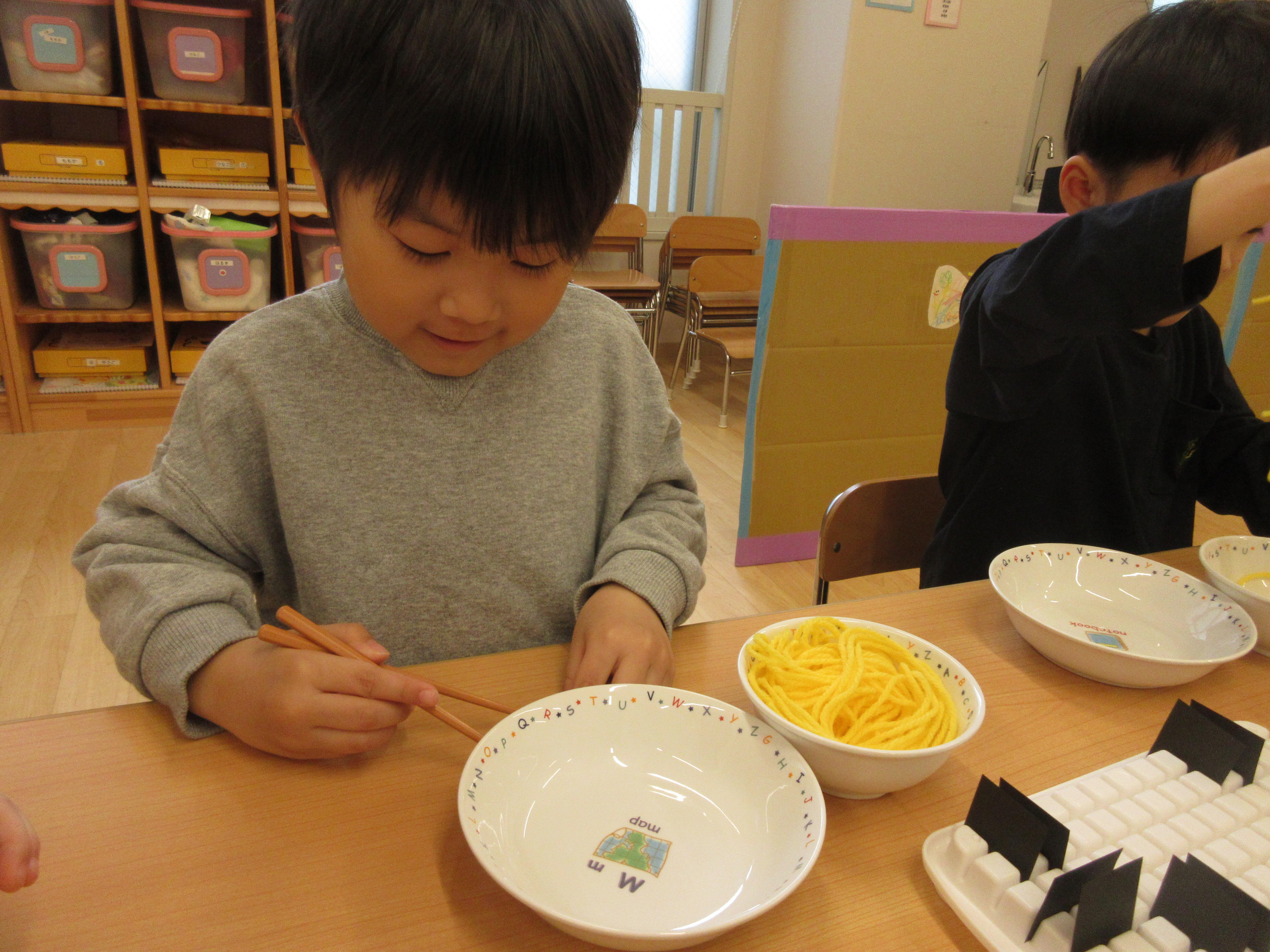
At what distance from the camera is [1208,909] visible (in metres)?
0.36

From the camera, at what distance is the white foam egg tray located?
1.24ft

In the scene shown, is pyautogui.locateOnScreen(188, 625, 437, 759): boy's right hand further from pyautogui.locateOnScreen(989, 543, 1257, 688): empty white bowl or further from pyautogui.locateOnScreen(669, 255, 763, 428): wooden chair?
pyautogui.locateOnScreen(669, 255, 763, 428): wooden chair

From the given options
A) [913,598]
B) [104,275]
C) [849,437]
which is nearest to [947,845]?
[913,598]

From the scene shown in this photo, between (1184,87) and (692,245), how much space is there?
2.67 metres

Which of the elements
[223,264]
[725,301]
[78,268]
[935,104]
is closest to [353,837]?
[223,264]

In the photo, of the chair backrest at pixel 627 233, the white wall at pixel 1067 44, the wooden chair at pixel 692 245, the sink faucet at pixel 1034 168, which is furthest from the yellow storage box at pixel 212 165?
the sink faucet at pixel 1034 168

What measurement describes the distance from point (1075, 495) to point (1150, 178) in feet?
1.23

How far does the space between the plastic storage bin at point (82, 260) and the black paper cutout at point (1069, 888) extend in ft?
9.04

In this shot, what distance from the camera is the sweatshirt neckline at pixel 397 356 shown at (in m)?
0.67

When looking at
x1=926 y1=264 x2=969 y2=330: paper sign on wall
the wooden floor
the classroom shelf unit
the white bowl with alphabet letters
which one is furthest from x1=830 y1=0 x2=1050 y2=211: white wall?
the white bowl with alphabet letters

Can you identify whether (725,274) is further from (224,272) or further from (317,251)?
(224,272)

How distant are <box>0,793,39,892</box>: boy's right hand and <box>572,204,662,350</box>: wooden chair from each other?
105 inches

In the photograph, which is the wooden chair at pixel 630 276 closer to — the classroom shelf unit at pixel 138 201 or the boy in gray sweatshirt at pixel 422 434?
the classroom shelf unit at pixel 138 201

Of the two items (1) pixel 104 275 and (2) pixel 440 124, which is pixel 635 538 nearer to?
(2) pixel 440 124
